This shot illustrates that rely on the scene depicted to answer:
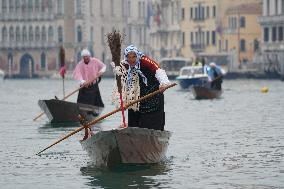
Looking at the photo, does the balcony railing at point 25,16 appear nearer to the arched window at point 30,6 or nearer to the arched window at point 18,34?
the arched window at point 30,6

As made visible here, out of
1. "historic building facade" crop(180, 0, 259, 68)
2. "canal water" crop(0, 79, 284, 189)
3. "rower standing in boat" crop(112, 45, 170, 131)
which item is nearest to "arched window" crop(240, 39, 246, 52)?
"historic building facade" crop(180, 0, 259, 68)

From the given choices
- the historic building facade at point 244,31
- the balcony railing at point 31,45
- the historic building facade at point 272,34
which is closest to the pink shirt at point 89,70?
the historic building facade at point 272,34

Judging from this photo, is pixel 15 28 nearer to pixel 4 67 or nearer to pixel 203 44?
pixel 4 67

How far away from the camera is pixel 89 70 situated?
38.4m

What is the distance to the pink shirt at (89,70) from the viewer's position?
38.3 metres

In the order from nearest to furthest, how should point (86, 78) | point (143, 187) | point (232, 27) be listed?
point (143, 187), point (86, 78), point (232, 27)

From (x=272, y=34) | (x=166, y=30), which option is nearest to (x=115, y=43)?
(x=272, y=34)

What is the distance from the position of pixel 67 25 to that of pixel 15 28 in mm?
7061

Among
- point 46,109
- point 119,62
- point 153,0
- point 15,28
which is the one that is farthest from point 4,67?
point 119,62

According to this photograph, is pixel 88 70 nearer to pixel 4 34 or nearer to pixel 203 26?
pixel 203 26

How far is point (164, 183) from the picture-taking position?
23266mm

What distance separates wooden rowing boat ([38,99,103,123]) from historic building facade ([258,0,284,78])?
90417mm

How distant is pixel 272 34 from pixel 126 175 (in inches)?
4359

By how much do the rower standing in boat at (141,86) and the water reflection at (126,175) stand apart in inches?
33.3
